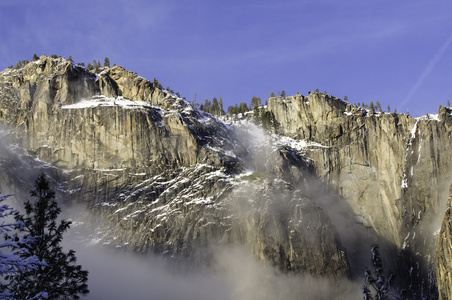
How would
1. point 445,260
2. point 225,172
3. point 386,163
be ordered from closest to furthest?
point 445,260, point 225,172, point 386,163

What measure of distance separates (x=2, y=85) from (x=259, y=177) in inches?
2770

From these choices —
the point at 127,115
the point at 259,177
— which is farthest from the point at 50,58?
the point at 259,177

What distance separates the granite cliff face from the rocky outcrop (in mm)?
26871

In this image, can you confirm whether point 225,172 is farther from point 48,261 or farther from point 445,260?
point 48,261

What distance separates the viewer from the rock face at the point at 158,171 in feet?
397

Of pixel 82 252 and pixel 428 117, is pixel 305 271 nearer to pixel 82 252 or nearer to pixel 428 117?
pixel 82 252

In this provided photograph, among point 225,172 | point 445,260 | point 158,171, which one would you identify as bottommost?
Result: point 445,260

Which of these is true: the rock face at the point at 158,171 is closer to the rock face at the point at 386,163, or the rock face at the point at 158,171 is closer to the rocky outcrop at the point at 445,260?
the rock face at the point at 386,163

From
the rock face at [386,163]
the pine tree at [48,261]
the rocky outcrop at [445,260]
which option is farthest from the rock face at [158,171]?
the pine tree at [48,261]

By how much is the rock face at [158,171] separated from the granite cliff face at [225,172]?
0.90ft

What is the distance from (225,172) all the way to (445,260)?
55.4 meters

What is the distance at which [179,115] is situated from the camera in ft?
461

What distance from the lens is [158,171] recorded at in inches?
5177

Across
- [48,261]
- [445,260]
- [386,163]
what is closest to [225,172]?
[386,163]
